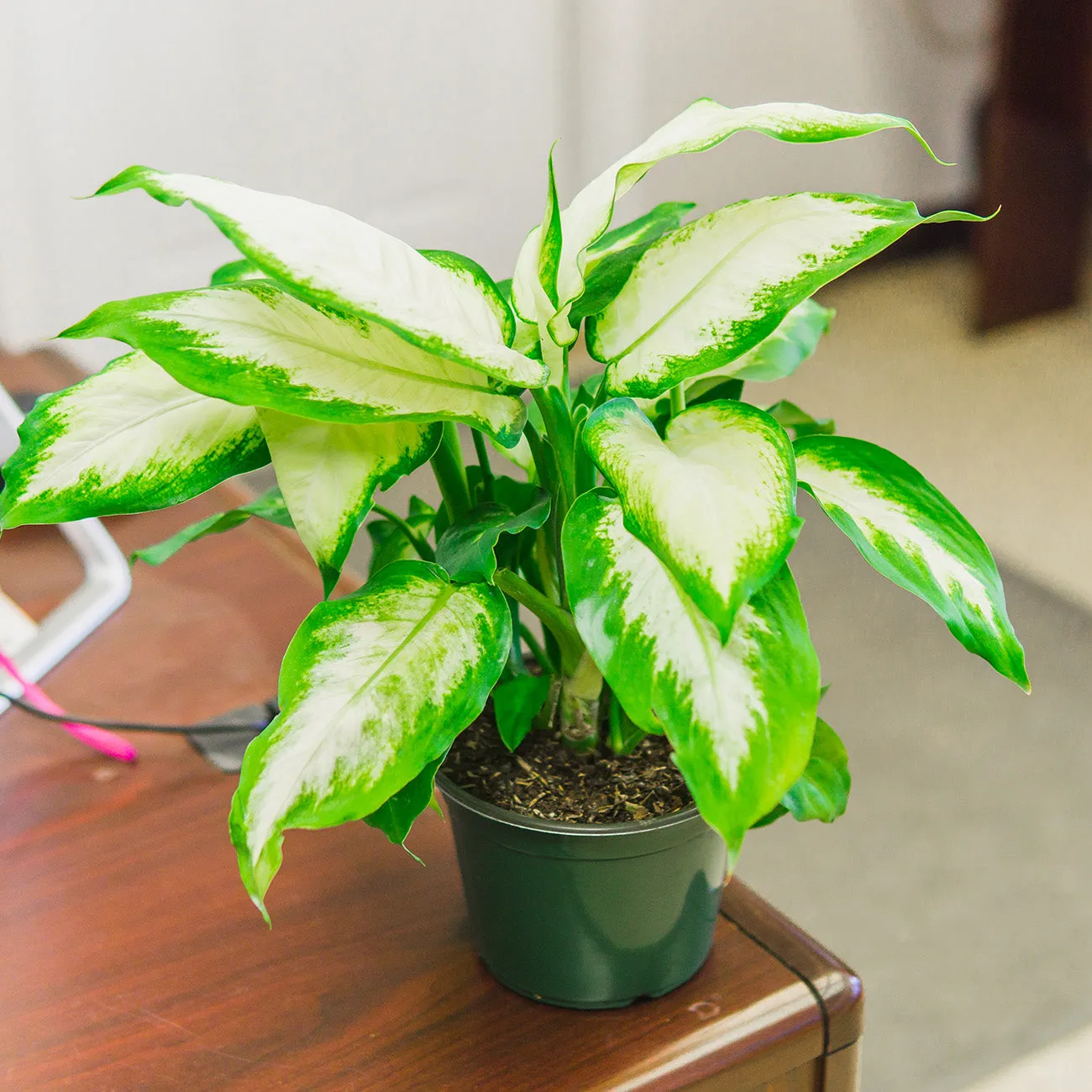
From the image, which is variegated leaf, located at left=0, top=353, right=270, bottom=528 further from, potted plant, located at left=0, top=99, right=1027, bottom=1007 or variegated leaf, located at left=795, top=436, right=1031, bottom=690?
variegated leaf, located at left=795, top=436, right=1031, bottom=690

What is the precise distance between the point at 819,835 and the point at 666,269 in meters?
1.17

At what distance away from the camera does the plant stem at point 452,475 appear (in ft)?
1.74

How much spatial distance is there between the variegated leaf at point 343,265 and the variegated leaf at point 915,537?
0.12m

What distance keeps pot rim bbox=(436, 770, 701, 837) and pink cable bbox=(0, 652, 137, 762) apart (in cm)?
31

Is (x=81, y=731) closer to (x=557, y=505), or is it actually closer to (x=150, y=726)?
(x=150, y=726)

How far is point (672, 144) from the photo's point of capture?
0.43m

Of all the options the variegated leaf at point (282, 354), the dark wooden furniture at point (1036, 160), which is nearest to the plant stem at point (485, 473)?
the variegated leaf at point (282, 354)

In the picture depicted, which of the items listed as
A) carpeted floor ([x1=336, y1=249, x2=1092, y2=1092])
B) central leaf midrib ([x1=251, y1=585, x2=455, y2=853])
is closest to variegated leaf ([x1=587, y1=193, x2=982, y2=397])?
central leaf midrib ([x1=251, y1=585, x2=455, y2=853])

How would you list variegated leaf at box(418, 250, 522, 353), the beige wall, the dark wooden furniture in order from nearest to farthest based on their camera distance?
1. variegated leaf at box(418, 250, 522, 353)
2. the beige wall
3. the dark wooden furniture

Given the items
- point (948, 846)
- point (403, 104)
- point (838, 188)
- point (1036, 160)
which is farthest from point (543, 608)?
point (838, 188)

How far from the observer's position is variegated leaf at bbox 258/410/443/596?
0.45 meters

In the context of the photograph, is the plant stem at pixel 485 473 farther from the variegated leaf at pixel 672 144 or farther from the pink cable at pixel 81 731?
the pink cable at pixel 81 731

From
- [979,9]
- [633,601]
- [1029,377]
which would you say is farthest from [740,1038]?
[979,9]

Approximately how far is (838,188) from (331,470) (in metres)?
2.95
